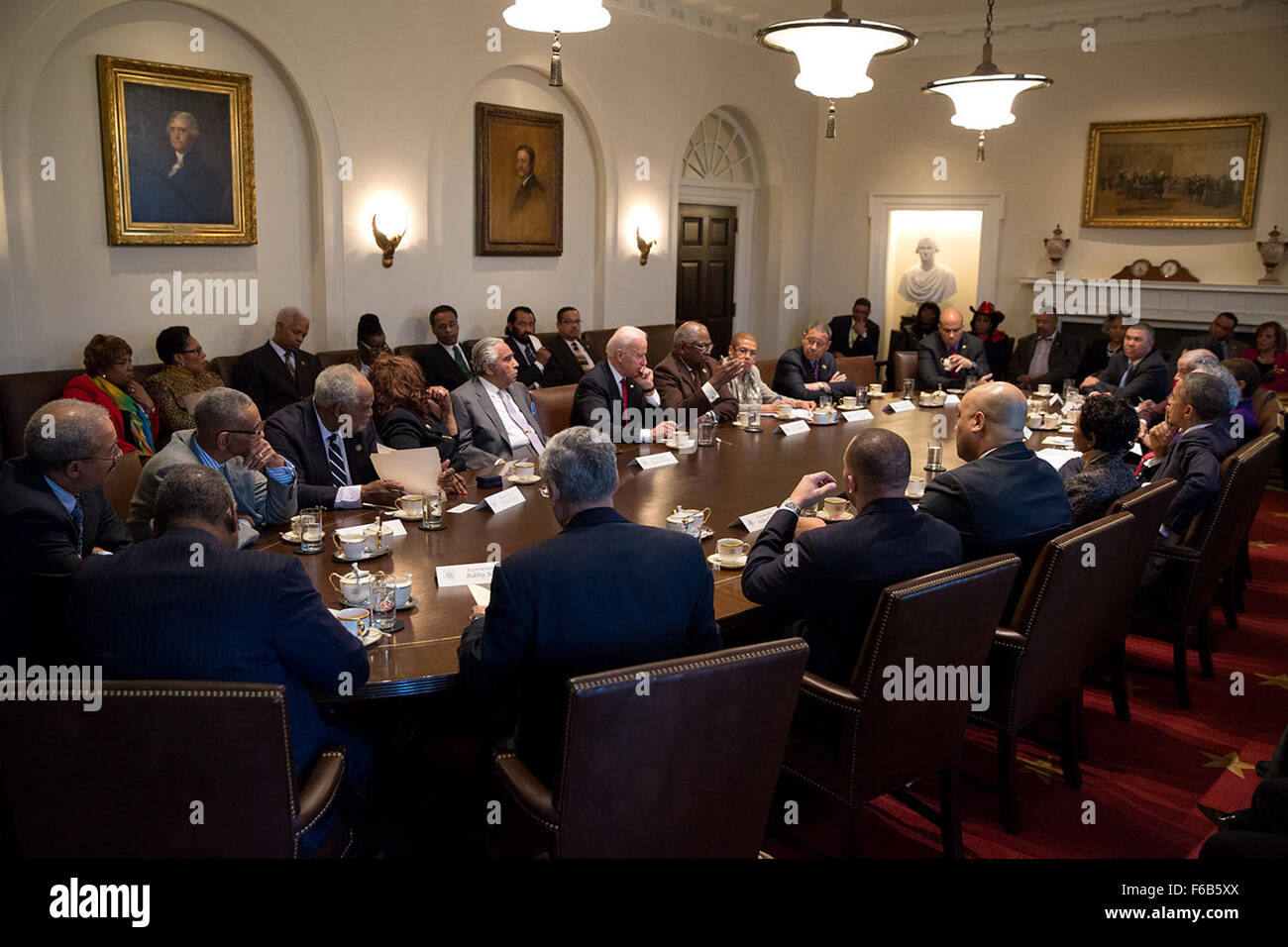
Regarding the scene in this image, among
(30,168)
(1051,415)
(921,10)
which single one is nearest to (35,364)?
(30,168)

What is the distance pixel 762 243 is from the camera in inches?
452

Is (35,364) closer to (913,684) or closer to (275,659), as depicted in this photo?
(275,659)

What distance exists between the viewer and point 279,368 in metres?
6.77

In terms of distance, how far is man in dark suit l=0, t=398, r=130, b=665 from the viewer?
8.79ft

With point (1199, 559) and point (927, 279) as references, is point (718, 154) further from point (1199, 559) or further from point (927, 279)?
point (1199, 559)

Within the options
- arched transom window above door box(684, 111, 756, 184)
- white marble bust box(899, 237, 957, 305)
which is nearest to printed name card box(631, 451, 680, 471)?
arched transom window above door box(684, 111, 756, 184)

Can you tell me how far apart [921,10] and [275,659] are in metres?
10.1

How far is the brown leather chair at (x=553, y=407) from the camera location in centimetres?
552

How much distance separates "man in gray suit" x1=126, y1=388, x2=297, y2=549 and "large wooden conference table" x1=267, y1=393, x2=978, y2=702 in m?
0.18

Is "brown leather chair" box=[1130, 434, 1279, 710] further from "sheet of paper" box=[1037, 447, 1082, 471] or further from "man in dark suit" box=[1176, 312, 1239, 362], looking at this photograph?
"man in dark suit" box=[1176, 312, 1239, 362]

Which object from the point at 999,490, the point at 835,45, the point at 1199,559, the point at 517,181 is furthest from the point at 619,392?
the point at 517,181

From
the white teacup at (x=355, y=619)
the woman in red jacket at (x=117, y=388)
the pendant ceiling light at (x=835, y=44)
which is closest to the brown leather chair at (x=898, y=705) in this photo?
the white teacup at (x=355, y=619)

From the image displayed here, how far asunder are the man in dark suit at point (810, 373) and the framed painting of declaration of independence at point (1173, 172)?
4.49 m

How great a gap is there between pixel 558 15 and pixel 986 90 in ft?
8.88
